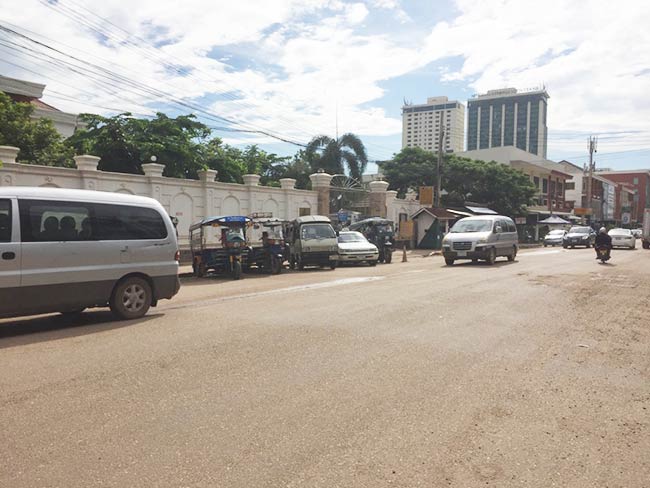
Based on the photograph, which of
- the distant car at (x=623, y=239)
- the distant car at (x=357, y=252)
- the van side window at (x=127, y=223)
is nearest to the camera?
the van side window at (x=127, y=223)

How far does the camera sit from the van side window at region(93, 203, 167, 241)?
781 centimetres

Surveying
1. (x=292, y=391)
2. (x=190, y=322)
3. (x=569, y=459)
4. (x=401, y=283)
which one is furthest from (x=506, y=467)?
(x=401, y=283)

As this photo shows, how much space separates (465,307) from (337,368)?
14.3 ft

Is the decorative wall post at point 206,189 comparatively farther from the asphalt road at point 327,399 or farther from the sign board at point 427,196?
the sign board at point 427,196

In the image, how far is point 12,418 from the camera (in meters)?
3.96

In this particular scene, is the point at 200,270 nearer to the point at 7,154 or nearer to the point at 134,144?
the point at 7,154

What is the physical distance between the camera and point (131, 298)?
26.5 feet

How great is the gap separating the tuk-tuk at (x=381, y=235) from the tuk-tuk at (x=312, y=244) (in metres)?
3.75

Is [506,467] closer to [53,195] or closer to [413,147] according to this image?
[53,195]

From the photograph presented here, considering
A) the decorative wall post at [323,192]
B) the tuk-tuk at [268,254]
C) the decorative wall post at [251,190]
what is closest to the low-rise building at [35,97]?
the decorative wall post at [251,190]

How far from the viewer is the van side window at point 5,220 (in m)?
6.75

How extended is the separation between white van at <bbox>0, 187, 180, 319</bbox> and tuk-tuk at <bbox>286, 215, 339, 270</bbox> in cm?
1015

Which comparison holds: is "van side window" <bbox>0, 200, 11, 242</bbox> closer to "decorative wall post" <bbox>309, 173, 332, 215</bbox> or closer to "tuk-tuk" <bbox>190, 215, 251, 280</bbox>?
"tuk-tuk" <bbox>190, 215, 251, 280</bbox>

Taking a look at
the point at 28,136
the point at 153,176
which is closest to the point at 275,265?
the point at 153,176
